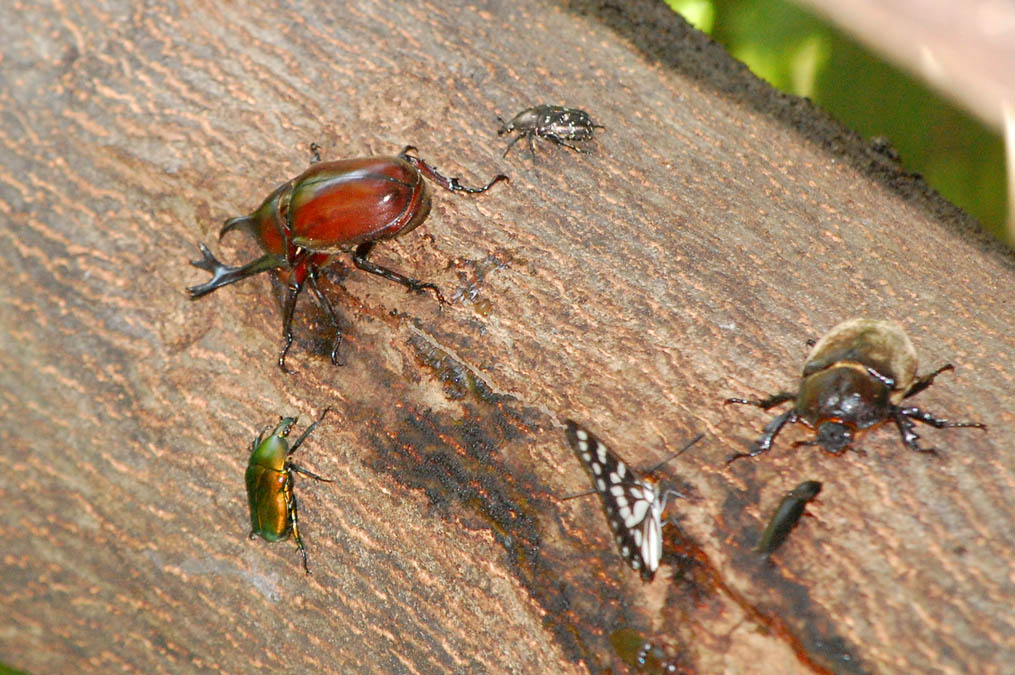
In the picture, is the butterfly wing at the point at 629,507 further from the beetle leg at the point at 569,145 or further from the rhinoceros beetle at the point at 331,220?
the beetle leg at the point at 569,145

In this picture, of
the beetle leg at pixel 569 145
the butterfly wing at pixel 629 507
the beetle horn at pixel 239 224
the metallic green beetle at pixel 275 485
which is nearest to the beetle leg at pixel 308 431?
the metallic green beetle at pixel 275 485

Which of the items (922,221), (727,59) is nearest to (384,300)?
(922,221)

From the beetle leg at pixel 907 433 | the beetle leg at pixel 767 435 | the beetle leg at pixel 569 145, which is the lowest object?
A: the beetle leg at pixel 767 435

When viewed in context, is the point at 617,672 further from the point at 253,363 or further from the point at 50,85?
the point at 50,85

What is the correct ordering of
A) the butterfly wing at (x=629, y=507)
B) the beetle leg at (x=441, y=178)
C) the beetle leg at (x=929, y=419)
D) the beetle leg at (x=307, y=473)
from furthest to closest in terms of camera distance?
1. the beetle leg at (x=441, y=178)
2. the beetle leg at (x=307, y=473)
3. the beetle leg at (x=929, y=419)
4. the butterfly wing at (x=629, y=507)

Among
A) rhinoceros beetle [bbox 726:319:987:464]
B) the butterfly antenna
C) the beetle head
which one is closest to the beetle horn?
the butterfly antenna

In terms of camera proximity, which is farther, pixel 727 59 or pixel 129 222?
pixel 727 59
